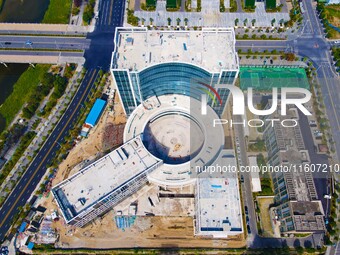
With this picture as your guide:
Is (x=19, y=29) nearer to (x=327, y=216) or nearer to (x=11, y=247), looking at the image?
(x=11, y=247)

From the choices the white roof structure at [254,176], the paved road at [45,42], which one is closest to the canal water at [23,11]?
the paved road at [45,42]

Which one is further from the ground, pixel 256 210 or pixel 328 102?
pixel 328 102

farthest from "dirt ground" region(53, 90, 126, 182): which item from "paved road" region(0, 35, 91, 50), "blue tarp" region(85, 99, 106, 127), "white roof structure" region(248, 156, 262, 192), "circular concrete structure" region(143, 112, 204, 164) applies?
"white roof structure" region(248, 156, 262, 192)

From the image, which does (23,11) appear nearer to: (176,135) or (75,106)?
(75,106)

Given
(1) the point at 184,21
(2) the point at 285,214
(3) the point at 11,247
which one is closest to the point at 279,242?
(2) the point at 285,214

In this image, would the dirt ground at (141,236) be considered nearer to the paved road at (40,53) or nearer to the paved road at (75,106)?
the paved road at (75,106)

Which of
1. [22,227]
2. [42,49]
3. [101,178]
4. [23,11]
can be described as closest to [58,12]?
[23,11]

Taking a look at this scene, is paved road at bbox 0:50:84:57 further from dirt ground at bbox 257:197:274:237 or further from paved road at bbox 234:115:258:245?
dirt ground at bbox 257:197:274:237
